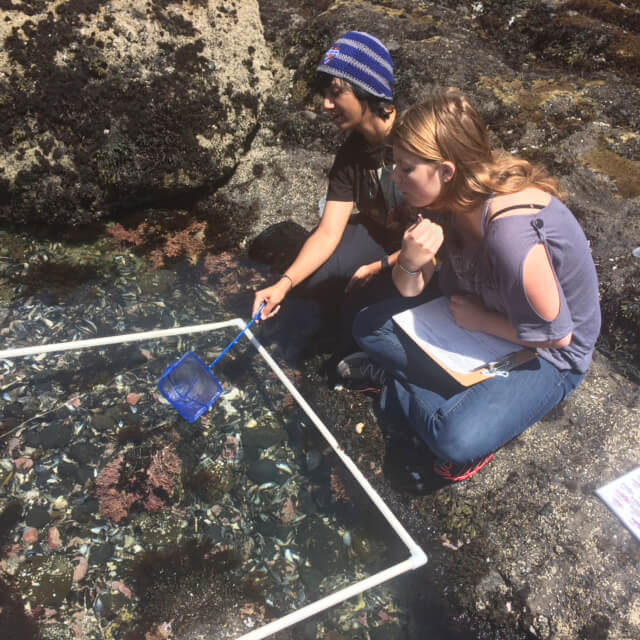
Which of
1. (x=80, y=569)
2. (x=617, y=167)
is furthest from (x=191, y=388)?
(x=617, y=167)

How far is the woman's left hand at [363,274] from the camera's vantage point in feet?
15.6

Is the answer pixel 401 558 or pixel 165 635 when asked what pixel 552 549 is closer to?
pixel 401 558

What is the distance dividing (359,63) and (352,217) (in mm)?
1741

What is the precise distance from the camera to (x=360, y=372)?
4797mm

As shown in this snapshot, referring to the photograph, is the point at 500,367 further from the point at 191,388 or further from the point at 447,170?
the point at 191,388

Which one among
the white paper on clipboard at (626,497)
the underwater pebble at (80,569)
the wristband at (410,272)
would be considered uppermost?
the wristband at (410,272)

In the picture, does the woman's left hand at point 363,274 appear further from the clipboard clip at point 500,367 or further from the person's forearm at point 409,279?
the clipboard clip at point 500,367

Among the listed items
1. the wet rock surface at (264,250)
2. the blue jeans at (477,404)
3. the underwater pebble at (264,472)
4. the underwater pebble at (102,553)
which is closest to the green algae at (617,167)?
the wet rock surface at (264,250)

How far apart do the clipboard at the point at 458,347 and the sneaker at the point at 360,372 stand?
793 millimetres

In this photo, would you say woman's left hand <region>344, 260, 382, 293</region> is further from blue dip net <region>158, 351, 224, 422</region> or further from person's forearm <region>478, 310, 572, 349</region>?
blue dip net <region>158, 351, 224, 422</region>

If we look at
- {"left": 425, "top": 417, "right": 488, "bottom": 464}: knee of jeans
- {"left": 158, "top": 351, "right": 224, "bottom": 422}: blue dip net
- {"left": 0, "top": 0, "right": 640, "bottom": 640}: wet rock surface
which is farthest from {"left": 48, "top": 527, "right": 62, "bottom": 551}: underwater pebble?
{"left": 425, "top": 417, "right": 488, "bottom": 464}: knee of jeans

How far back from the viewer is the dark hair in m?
3.66

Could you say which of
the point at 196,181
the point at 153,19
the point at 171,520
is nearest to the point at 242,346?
the point at 171,520

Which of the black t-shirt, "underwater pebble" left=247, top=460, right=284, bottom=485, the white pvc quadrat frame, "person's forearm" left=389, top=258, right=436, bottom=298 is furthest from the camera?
"underwater pebble" left=247, top=460, right=284, bottom=485
